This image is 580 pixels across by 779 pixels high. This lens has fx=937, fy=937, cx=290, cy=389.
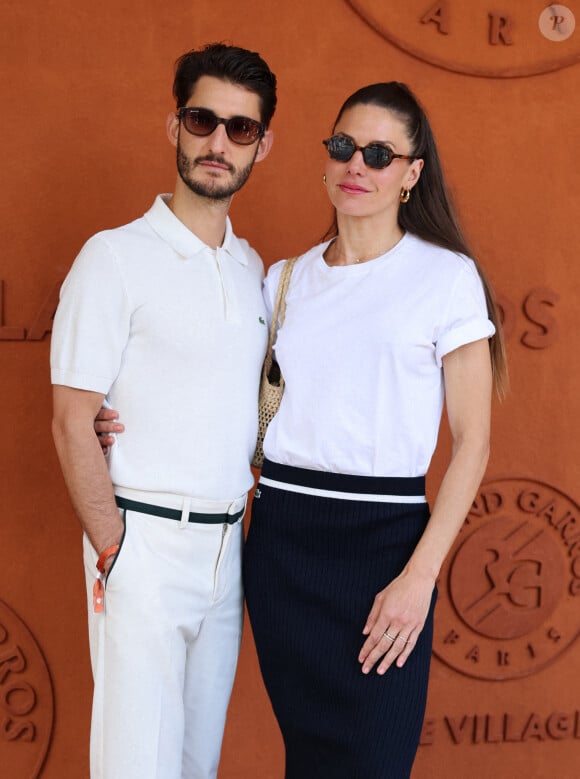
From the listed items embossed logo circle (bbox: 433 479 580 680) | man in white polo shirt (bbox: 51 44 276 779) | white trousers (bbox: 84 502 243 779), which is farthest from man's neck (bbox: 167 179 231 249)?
embossed logo circle (bbox: 433 479 580 680)

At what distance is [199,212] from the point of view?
2.38 meters

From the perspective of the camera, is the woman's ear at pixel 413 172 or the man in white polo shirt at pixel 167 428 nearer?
the man in white polo shirt at pixel 167 428

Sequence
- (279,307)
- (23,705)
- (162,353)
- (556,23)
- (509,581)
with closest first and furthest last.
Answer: (162,353) → (279,307) → (23,705) → (556,23) → (509,581)

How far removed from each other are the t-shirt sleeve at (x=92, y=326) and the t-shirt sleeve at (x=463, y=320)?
73 centimetres

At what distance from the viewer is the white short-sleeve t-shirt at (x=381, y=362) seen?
2.14 meters

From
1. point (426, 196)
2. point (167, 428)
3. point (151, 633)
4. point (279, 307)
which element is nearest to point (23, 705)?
point (151, 633)

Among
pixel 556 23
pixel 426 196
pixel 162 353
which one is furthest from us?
pixel 556 23

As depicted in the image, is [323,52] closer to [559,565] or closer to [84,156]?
[84,156]

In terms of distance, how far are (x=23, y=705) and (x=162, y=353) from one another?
4.72 feet

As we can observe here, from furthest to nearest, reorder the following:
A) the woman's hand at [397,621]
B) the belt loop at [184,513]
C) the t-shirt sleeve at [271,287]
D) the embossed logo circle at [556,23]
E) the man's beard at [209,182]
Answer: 1. the embossed logo circle at [556,23]
2. the t-shirt sleeve at [271,287]
3. the man's beard at [209,182]
4. the belt loop at [184,513]
5. the woman's hand at [397,621]

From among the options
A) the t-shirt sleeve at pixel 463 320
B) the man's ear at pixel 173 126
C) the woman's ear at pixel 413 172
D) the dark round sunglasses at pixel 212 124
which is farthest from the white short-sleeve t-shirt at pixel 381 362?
the man's ear at pixel 173 126

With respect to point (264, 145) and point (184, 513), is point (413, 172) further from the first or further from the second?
point (184, 513)

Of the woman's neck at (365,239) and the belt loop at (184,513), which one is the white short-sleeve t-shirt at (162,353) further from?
the woman's neck at (365,239)

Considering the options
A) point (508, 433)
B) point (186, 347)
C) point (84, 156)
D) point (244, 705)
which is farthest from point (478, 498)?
point (84, 156)
